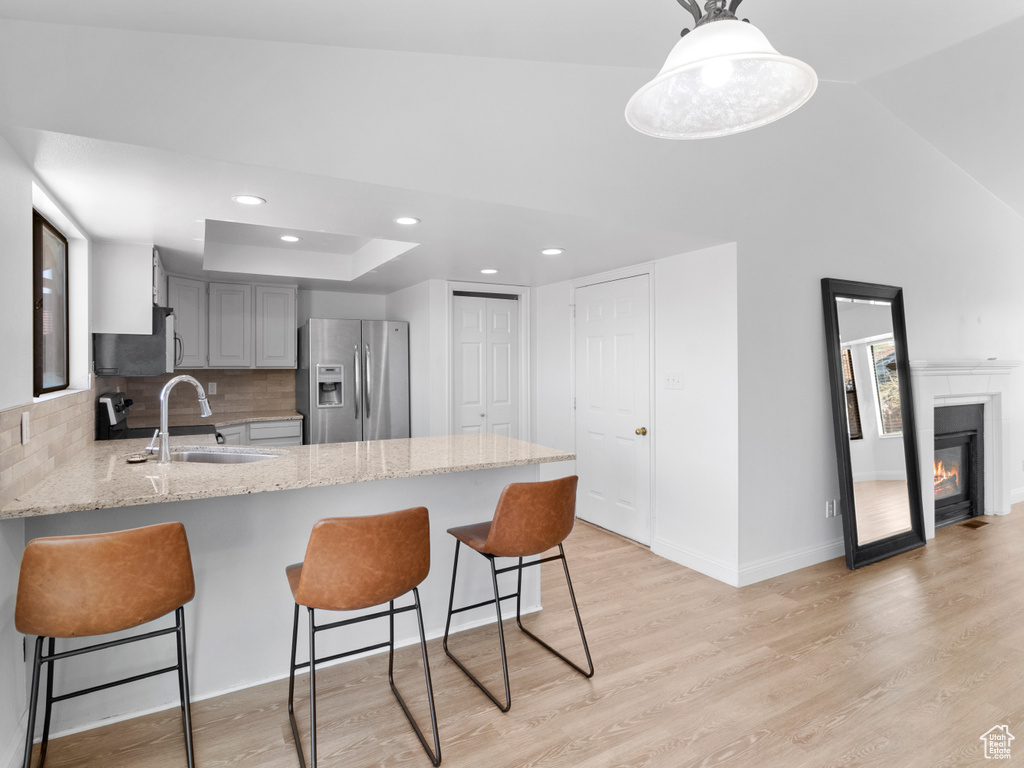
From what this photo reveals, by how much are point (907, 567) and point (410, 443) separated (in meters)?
3.36

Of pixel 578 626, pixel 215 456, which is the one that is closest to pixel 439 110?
pixel 215 456

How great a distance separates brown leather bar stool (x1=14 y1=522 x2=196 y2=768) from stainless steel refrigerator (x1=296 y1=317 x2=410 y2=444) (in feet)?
10.7

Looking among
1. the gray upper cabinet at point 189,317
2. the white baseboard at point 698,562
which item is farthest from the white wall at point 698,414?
the gray upper cabinet at point 189,317

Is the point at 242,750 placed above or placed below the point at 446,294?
below

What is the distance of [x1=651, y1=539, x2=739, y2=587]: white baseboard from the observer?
3.38 meters

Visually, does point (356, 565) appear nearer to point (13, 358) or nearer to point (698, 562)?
point (13, 358)

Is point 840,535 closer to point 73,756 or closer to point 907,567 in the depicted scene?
point 907,567

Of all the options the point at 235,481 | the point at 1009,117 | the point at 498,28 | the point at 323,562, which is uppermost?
the point at 1009,117

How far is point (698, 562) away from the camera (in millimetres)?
3584

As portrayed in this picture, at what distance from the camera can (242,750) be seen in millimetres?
1928

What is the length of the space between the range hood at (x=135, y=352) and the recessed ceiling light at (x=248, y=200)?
1.38m

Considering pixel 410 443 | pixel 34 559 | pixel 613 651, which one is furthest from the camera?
pixel 410 443

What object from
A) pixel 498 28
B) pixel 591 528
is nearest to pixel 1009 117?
pixel 498 28

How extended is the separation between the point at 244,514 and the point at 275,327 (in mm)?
3182
